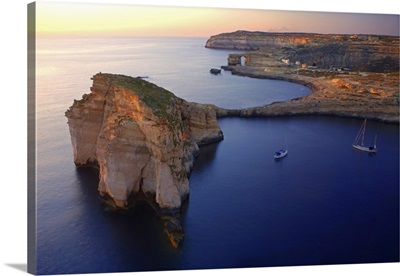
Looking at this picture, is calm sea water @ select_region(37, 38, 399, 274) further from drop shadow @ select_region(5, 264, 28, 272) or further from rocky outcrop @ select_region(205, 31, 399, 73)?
rocky outcrop @ select_region(205, 31, 399, 73)

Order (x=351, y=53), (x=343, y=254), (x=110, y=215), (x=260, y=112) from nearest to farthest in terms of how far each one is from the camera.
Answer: (x=343, y=254) → (x=110, y=215) → (x=260, y=112) → (x=351, y=53)

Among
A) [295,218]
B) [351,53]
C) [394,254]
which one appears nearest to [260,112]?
[295,218]

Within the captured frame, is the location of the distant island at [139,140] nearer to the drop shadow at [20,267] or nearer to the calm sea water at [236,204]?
the calm sea water at [236,204]

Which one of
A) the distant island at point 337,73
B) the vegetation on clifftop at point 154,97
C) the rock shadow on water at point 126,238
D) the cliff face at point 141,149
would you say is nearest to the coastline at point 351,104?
the distant island at point 337,73

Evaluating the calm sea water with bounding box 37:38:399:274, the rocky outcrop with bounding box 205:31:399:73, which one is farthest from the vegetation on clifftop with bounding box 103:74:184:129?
the rocky outcrop with bounding box 205:31:399:73

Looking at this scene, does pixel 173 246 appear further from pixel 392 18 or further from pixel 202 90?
pixel 202 90
